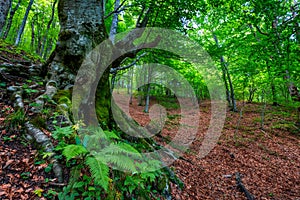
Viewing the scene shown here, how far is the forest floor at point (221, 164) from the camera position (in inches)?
80.3

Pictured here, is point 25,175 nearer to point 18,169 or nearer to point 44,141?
point 18,169

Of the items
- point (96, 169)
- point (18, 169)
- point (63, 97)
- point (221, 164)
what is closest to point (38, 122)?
point (63, 97)

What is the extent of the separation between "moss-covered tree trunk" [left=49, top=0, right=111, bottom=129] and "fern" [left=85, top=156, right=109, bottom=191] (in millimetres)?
1805

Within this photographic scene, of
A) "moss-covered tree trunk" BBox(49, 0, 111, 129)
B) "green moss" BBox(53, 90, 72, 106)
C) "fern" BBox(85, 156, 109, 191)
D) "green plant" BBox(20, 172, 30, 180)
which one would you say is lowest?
"green plant" BBox(20, 172, 30, 180)

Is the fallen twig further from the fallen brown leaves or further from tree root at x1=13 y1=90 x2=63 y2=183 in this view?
the fallen brown leaves

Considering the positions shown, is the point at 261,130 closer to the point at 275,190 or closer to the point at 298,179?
the point at 298,179

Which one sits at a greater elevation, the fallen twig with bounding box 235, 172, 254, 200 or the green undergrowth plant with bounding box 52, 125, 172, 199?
the green undergrowth plant with bounding box 52, 125, 172, 199

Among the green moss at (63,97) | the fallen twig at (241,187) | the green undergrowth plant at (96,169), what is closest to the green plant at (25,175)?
the green undergrowth plant at (96,169)

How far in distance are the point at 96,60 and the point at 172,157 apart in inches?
158

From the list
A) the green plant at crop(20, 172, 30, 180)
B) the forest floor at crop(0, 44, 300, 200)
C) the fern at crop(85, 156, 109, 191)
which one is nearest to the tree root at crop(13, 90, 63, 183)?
the forest floor at crop(0, 44, 300, 200)

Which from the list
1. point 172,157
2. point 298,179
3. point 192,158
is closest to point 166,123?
point 192,158

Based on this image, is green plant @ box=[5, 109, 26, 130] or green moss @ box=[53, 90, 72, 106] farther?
green moss @ box=[53, 90, 72, 106]

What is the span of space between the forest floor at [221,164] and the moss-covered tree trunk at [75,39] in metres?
1.17

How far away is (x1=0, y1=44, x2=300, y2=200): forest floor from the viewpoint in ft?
6.69
